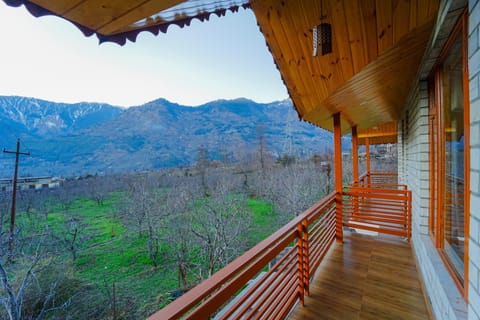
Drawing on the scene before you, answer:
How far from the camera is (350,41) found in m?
1.69

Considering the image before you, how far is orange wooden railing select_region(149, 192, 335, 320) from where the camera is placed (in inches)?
39.0

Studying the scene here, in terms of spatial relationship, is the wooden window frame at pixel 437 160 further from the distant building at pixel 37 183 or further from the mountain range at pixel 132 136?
the mountain range at pixel 132 136

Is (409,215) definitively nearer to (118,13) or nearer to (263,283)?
(263,283)

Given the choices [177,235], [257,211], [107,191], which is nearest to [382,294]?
[177,235]

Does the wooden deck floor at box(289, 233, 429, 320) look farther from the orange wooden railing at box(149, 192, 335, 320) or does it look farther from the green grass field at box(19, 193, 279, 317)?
the green grass field at box(19, 193, 279, 317)

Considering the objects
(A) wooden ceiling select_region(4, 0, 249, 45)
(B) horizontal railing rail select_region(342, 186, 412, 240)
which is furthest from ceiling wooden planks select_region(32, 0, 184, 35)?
(B) horizontal railing rail select_region(342, 186, 412, 240)

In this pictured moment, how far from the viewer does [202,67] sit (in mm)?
19266

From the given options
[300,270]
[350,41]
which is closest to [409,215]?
[300,270]

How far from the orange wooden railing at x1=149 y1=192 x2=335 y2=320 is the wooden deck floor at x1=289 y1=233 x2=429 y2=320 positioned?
179mm

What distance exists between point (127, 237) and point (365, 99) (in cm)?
1466

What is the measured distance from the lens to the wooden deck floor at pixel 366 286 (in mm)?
2113

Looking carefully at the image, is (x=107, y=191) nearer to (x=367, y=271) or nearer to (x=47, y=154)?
(x=47, y=154)

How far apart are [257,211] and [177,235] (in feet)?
29.3

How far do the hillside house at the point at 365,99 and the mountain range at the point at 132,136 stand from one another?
16828mm
